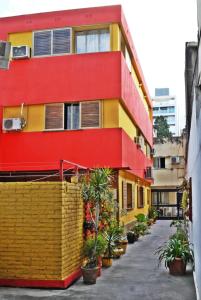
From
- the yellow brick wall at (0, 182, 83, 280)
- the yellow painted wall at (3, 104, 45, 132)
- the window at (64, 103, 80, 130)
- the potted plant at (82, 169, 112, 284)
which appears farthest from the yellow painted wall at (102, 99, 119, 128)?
the yellow brick wall at (0, 182, 83, 280)

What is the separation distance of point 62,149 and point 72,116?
144 centimetres

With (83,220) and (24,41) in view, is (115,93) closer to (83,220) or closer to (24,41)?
(24,41)

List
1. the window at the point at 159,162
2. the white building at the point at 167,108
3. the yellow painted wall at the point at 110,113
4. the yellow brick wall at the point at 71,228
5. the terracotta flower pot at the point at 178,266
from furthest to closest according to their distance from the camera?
the white building at the point at 167,108
the window at the point at 159,162
the yellow painted wall at the point at 110,113
the terracotta flower pot at the point at 178,266
the yellow brick wall at the point at 71,228

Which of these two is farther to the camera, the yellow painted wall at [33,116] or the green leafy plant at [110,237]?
the yellow painted wall at [33,116]

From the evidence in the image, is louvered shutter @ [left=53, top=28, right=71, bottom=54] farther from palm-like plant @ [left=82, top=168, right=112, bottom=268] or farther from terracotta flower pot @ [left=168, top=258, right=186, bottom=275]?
terracotta flower pot @ [left=168, top=258, right=186, bottom=275]

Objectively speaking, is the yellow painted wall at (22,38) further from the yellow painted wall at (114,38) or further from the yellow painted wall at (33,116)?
the yellow painted wall at (114,38)

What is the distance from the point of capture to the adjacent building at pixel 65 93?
52.2 feet

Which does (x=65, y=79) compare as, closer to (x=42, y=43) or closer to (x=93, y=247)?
(x=42, y=43)

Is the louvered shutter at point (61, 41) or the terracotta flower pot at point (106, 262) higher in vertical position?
the louvered shutter at point (61, 41)

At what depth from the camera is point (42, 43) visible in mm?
16953

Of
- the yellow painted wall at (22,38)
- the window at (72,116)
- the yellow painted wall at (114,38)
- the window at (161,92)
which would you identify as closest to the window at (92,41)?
the yellow painted wall at (114,38)

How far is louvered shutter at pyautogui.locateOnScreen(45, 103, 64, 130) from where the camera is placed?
16344 millimetres

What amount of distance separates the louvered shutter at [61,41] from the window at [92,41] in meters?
0.39

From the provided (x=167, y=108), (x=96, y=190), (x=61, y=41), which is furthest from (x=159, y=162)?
(x=167, y=108)
